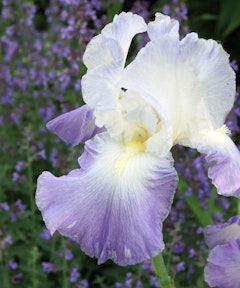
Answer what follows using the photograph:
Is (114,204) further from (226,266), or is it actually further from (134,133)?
(226,266)

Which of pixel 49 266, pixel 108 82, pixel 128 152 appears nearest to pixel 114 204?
pixel 128 152

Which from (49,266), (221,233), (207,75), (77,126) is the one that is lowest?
(49,266)

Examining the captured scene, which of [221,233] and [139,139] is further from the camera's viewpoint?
[221,233]

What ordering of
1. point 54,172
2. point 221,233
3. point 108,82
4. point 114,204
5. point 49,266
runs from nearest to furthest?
point 114,204, point 108,82, point 221,233, point 49,266, point 54,172

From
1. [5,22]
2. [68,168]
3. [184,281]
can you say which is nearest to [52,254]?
[68,168]

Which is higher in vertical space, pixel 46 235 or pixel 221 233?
pixel 221 233

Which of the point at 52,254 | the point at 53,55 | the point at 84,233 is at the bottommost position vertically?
the point at 52,254

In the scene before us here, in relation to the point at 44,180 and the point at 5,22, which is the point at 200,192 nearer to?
the point at 44,180
